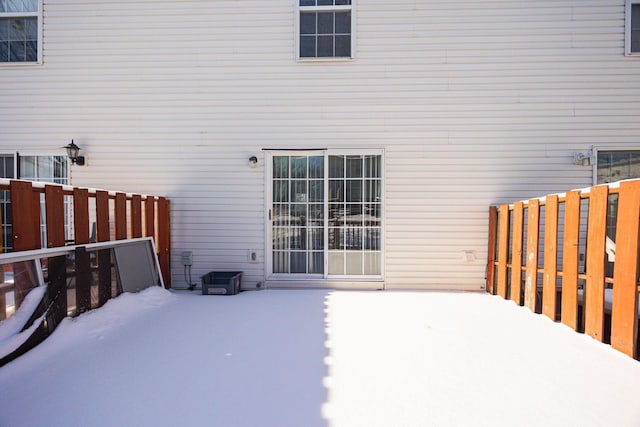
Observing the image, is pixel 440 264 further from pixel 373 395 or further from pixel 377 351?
pixel 373 395

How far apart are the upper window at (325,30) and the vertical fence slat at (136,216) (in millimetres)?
2991

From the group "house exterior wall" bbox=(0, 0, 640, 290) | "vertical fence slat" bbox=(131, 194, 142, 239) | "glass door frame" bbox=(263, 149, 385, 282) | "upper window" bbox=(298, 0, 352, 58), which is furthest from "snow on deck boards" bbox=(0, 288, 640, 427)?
"upper window" bbox=(298, 0, 352, 58)

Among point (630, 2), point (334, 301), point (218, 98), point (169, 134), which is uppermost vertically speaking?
point (630, 2)

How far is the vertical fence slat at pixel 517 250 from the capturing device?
3740 millimetres

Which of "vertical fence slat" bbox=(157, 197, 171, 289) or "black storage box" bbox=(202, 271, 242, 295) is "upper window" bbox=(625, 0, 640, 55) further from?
"vertical fence slat" bbox=(157, 197, 171, 289)

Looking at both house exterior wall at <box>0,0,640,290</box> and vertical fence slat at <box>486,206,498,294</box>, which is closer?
vertical fence slat at <box>486,206,498,294</box>

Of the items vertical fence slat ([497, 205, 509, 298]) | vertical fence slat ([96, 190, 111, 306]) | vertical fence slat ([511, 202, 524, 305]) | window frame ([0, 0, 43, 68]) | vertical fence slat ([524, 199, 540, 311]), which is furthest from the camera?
window frame ([0, 0, 43, 68])

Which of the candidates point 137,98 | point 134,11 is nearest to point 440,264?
→ point 137,98

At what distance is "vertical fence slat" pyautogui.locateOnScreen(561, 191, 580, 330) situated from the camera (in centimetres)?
297

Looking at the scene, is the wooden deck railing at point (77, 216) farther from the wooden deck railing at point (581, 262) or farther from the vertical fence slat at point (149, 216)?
the wooden deck railing at point (581, 262)

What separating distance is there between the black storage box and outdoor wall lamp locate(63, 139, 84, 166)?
252cm

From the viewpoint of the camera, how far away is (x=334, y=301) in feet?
12.8

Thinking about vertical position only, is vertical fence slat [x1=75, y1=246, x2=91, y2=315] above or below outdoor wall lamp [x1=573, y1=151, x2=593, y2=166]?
below

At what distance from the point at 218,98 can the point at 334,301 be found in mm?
3321
